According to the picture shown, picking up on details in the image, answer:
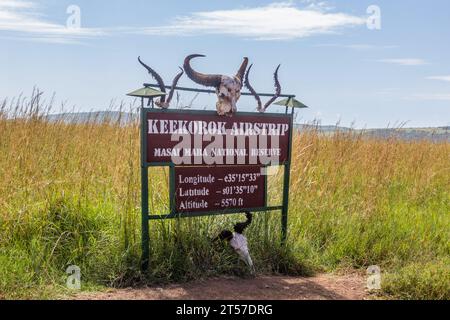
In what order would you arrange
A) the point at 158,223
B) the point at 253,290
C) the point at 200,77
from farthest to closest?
the point at 200,77
the point at 158,223
the point at 253,290

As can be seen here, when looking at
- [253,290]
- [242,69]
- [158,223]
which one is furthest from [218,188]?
[242,69]

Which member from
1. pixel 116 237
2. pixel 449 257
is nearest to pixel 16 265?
pixel 116 237

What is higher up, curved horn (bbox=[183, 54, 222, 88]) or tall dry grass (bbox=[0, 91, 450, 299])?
curved horn (bbox=[183, 54, 222, 88])

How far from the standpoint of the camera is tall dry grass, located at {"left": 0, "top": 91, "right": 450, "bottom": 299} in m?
5.33

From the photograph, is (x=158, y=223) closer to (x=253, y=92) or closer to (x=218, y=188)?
(x=218, y=188)

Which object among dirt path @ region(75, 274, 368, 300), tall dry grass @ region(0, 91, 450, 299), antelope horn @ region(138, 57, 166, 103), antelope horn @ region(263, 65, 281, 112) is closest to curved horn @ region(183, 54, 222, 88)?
antelope horn @ region(138, 57, 166, 103)

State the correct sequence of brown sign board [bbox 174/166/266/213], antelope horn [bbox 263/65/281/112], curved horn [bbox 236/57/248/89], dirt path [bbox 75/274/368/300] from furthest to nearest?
antelope horn [bbox 263/65/281/112] → curved horn [bbox 236/57/248/89] → brown sign board [bbox 174/166/266/213] → dirt path [bbox 75/274/368/300]

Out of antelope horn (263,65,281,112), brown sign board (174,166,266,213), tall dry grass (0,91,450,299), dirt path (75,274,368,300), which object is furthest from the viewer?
antelope horn (263,65,281,112)

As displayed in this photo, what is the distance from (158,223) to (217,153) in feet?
3.22

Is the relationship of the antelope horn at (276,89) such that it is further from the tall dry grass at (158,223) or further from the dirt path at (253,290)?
the dirt path at (253,290)

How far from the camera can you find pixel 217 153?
226 inches

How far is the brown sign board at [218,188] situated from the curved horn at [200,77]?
3.02ft

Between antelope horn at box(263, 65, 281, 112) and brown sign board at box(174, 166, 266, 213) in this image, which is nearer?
brown sign board at box(174, 166, 266, 213)

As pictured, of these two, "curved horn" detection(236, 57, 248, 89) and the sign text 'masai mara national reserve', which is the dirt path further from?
"curved horn" detection(236, 57, 248, 89)
